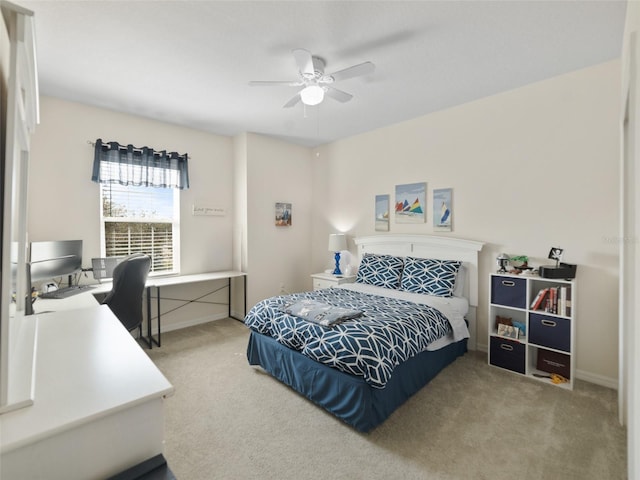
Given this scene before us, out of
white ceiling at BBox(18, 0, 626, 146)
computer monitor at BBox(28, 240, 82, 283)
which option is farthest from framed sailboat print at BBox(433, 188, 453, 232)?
computer monitor at BBox(28, 240, 82, 283)

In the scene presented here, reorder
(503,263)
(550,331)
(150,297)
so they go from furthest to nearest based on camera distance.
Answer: (150,297) < (503,263) < (550,331)

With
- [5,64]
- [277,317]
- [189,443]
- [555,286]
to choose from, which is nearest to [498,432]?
[555,286]

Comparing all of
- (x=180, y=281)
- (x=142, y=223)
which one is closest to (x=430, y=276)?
(x=180, y=281)

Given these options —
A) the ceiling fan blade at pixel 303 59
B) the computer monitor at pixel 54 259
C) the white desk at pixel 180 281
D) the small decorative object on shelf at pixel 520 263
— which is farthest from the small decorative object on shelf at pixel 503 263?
the computer monitor at pixel 54 259

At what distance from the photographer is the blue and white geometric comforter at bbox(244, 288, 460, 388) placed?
197 cm

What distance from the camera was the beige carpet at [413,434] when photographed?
5.56 feet

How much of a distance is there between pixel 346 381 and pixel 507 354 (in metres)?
1.73

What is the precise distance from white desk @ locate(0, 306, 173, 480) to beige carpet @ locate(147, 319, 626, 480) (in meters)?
1.02

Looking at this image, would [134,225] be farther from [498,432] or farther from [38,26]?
[498,432]

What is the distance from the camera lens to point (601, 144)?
2.55 m

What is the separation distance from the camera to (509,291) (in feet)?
9.18

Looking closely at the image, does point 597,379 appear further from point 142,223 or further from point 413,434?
point 142,223

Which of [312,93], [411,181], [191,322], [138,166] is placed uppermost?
[312,93]

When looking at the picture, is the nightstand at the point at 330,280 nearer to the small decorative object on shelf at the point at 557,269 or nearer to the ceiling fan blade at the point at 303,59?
the small decorative object on shelf at the point at 557,269
